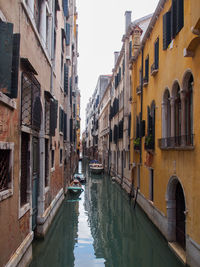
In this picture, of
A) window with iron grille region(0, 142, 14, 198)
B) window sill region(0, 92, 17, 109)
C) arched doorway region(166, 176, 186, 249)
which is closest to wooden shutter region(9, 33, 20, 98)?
window sill region(0, 92, 17, 109)

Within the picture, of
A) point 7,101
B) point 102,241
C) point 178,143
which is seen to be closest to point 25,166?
point 7,101

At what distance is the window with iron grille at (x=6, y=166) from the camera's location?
490cm

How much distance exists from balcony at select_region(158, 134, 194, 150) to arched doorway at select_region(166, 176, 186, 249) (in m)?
0.95

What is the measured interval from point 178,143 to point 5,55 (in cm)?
540

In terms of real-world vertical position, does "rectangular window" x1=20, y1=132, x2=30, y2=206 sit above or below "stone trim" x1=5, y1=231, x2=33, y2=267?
above

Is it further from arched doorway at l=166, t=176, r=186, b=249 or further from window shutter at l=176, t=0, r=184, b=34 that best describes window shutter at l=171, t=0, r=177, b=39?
arched doorway at l=166, t=176, r=186, b=249

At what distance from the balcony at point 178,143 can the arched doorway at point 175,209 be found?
0.95 meters

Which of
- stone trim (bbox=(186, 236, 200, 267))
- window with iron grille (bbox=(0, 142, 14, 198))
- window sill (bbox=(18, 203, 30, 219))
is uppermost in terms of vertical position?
window with iron grille (bbox=(0, 142, 14, 198))

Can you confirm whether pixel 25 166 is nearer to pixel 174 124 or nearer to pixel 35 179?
pixel 35 179

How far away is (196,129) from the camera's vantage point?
6418 millimetres

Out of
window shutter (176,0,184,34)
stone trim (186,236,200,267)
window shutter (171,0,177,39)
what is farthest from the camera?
window shutter (171,0,177,39)

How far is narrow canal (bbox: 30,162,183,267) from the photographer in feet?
24.3

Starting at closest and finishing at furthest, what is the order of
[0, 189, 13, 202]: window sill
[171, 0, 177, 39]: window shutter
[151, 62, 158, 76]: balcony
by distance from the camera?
1. [0, 189, 13, 202]: window sill
2. [171, 0, 177, 39]: window shutter
3. [151, 62, 158, 76]: balcony

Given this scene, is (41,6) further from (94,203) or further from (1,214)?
(94,203)
